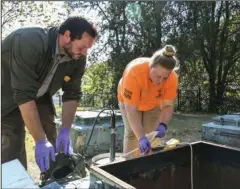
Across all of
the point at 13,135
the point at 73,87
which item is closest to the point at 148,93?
the point at 73,87

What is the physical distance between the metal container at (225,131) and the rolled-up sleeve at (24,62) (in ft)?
10.4

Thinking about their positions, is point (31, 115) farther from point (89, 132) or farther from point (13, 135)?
point (89, 132)

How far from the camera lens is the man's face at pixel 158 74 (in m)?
2.71

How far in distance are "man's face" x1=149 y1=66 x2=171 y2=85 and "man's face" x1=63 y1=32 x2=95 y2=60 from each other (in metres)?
0.73

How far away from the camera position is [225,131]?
4.53 meters

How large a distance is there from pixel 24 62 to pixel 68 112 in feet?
2.56

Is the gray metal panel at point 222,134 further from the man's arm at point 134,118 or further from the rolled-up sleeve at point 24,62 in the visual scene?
the rolled-up sleeve at point 24,62

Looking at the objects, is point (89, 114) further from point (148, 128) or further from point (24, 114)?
point (24, 114)

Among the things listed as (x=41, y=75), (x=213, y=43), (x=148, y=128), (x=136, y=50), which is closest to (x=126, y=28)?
(x=136, y=50)

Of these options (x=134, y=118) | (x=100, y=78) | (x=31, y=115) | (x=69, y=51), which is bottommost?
(x=134, y=118)

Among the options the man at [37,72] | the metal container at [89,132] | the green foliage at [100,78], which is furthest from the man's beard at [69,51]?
the green foliage at [100,78]

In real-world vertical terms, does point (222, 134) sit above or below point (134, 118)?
below

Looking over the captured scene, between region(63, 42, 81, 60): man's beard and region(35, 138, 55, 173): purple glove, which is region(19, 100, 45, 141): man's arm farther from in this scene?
region(63, 42, 81, 60): man's beard

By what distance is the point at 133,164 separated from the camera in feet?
6.97
